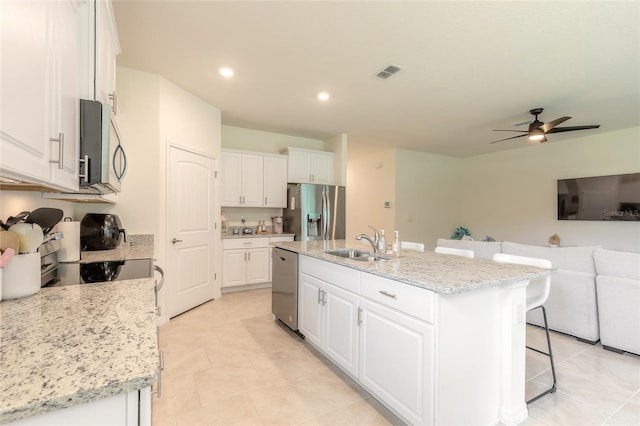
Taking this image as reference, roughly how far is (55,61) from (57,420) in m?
1.05

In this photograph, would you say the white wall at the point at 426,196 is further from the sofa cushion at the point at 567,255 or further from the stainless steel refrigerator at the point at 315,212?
the sofa cushion at the point at 567,255

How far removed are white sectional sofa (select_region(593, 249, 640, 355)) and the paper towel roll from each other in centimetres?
429

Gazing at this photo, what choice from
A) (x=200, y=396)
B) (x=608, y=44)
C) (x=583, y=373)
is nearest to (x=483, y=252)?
(x=583, y=373)

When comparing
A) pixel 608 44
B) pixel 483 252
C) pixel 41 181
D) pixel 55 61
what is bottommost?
pixel 483 252

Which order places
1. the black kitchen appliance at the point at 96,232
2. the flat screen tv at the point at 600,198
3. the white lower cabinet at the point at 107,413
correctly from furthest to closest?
1. the flat screen tv at the point at 600,198
2. the black kitchen appliance at the point at 96,232
3. the white lower cabinet at the point at 107,413

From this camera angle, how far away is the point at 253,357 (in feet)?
7.93

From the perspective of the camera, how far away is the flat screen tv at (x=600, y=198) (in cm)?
452

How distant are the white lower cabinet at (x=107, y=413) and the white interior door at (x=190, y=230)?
2838 millimetres

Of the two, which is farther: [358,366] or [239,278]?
[239,278]

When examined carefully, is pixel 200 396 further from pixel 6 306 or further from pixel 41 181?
pixel 41 181

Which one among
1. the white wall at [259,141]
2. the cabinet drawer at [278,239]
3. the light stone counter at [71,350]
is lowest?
the cabinet drawer at [278,239]

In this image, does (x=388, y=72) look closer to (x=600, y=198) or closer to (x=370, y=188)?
(x=370, y=188)

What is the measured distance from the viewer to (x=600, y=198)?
15.9ft

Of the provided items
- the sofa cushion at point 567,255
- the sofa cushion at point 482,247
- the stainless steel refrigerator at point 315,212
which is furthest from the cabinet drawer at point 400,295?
the stainless steel refrigerator at point 315,212
